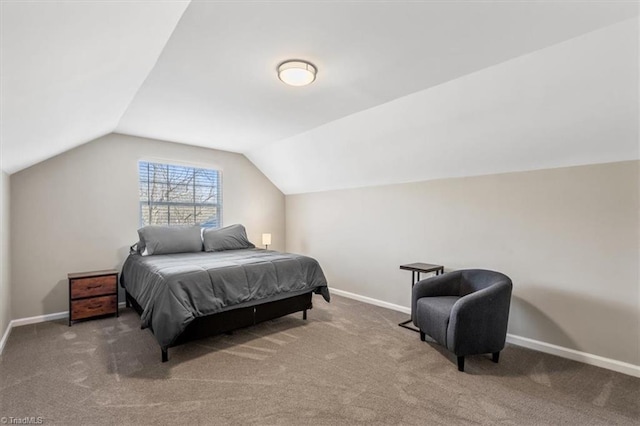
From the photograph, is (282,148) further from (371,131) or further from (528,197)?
(528,197)

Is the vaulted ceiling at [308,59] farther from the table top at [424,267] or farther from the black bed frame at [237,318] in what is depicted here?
the black bed frame at [237,318]

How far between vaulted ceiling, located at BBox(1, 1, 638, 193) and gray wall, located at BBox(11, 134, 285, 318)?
574 millimetres

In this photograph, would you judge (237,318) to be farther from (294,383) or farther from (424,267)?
(424,267)

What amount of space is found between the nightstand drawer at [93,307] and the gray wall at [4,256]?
55cm

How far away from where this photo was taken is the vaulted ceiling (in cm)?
145

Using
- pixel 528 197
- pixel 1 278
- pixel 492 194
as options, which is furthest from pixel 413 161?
pixel 1 278

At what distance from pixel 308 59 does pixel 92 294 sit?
3.54 meters

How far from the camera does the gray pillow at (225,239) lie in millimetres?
→ 4296

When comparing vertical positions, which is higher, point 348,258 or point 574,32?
point 574,32

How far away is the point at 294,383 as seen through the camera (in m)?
2.29

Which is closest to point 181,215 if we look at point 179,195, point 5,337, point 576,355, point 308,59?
point 179,195

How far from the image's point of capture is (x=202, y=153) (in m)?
4.93

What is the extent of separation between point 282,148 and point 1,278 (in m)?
3.41

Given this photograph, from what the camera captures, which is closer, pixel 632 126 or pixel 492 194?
pixel 632 126
